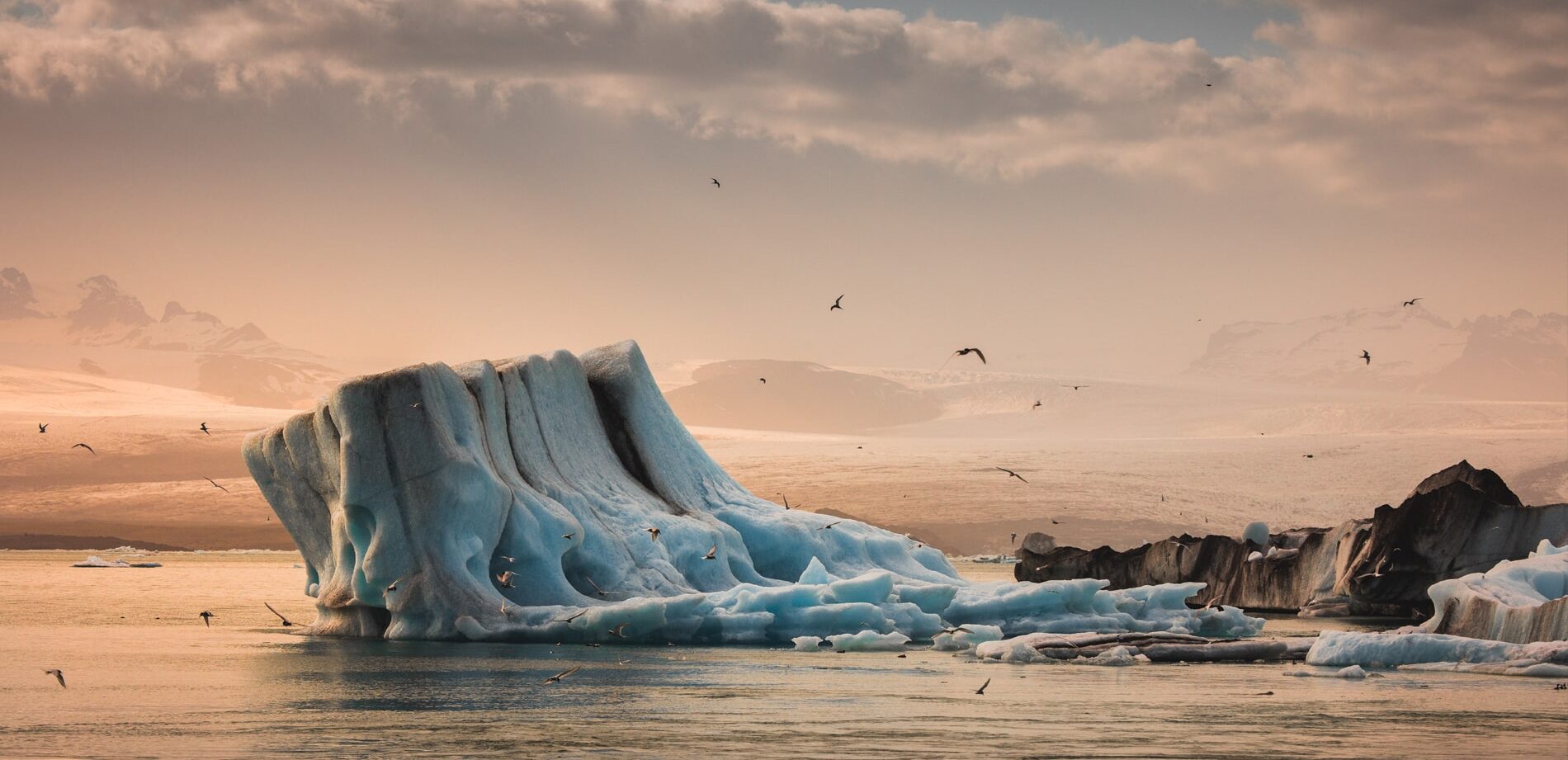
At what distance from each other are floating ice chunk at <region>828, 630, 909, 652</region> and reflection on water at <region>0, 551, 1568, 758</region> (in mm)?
643

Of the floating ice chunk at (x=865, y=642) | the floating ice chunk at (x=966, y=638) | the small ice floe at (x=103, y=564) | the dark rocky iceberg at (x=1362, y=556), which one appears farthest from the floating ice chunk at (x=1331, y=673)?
the small ice floe at (x=103, y=564)

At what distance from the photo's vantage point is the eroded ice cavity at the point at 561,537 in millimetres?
24250

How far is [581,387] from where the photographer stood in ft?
96.7

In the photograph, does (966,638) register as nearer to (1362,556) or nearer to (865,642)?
(865,642)

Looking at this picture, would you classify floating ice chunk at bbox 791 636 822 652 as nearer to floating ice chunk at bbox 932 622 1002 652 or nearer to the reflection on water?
the reflection on water

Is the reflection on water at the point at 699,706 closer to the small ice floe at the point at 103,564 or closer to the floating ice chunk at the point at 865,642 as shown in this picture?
the floating ice chunk at the point at 865,642

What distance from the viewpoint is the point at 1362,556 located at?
111 ft

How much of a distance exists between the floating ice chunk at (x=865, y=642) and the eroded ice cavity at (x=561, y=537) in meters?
0.62

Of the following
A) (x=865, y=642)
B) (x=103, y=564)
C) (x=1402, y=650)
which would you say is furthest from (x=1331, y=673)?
(x=103, y=564)

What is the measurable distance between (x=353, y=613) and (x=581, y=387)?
18.7 ft

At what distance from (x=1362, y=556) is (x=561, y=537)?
17228mm

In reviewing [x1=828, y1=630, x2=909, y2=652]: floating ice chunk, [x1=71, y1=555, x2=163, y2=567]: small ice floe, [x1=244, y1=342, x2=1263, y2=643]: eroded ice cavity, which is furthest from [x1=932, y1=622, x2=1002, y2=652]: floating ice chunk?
[x1=71, y1=555, x2=163, y2=567]: small ice floe

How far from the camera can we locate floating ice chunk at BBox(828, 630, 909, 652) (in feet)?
81.3

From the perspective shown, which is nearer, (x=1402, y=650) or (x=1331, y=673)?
(x=1331, y=673)
